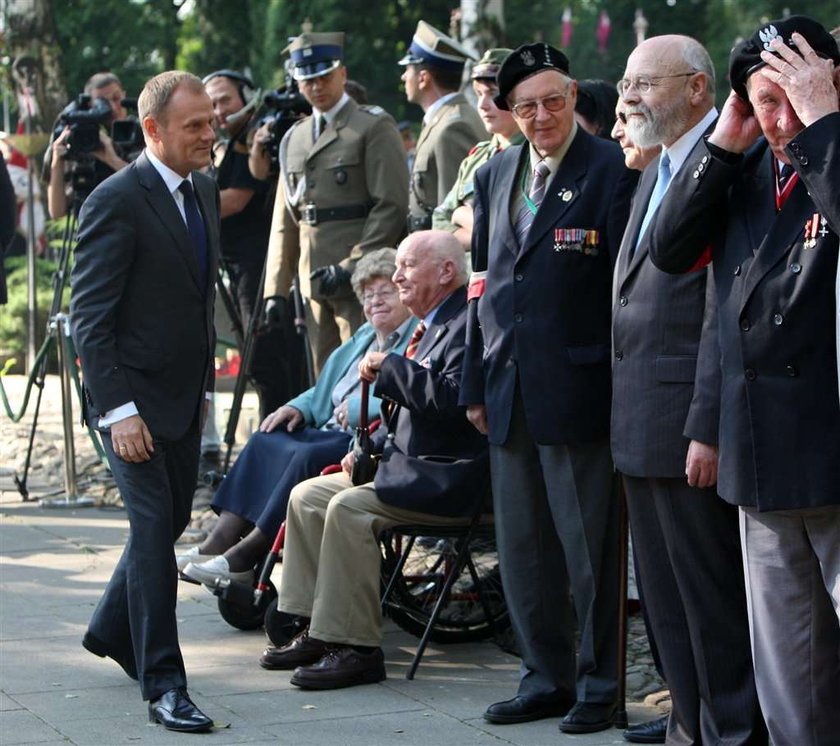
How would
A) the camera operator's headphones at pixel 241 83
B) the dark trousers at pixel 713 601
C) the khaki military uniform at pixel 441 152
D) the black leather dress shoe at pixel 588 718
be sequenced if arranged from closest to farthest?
the dark trousers at pixel 713 601 → the black leather dress shoe at pixel 588 718 → the khaki military uniform at pixel 441 152 → the camera operator's headphones at pixel 241 83

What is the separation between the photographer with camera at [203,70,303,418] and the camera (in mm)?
9422

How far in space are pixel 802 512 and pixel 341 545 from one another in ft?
7.38

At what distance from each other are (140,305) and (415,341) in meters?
1.27

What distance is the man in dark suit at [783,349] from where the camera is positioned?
13.3 feet

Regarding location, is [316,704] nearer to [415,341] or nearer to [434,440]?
[434,440]

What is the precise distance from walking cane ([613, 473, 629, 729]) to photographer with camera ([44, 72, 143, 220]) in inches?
186

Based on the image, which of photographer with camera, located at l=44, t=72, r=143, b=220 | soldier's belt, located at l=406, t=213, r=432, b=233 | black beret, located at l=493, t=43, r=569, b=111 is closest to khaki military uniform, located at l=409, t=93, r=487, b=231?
soldier's belt, located at l=406, t=213, r=432, b=233

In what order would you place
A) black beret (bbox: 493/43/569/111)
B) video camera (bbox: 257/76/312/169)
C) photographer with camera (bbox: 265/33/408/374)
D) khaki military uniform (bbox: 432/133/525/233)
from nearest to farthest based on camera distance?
1. black beret (bbox: 493/43/569/111)
2. khaki military uniform (bbox: 432/133/525/233)
3. photographer with camera (bbox: 265/33/408/374)
4. video camera (bbox: 257/76/312/169)

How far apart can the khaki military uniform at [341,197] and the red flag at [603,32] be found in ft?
126

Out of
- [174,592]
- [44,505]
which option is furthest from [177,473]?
[44,505]

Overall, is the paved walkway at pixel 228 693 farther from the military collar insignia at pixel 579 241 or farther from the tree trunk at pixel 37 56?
the tree trunk at pixel 37 56

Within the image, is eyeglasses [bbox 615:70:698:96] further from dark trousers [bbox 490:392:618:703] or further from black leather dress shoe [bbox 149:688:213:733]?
black leather dress shoe [bbox 149:688:213:733]

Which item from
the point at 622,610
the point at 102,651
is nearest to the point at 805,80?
the point at 622,610

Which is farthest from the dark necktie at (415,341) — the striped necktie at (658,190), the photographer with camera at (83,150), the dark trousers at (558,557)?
the photographer with camera at (83,150)
